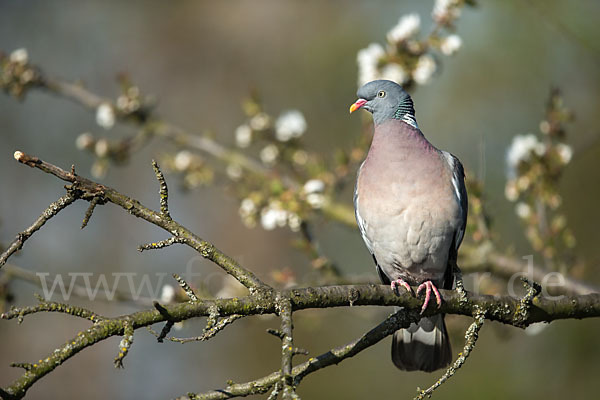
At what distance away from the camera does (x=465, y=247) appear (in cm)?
457

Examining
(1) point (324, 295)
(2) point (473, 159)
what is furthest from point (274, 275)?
(2) point (473, 159)

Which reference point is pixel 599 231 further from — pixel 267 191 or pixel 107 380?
pixel 107 380

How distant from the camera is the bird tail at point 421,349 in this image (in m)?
3.79

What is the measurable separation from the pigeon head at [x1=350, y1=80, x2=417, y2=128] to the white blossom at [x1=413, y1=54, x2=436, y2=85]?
0.63 meters

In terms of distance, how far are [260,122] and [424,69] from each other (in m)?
1.29

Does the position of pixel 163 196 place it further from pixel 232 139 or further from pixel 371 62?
pixel 232 139

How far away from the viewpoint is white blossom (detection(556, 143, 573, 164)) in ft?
14.0

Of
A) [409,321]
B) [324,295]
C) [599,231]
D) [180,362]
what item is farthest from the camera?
[180,362]

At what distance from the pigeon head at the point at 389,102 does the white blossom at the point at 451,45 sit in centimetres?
65

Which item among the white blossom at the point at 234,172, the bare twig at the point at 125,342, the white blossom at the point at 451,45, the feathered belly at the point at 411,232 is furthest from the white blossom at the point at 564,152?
the bare twig at the point at 125,342

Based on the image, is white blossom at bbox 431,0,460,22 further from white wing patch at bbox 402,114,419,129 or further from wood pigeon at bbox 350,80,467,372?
white wing patch at bbox 402,114,419,129

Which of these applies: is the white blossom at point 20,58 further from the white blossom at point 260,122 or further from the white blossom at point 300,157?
the white blossom at point 300,157

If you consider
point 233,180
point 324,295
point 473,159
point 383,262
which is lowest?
point 324,295

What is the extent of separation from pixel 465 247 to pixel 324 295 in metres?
2.48
